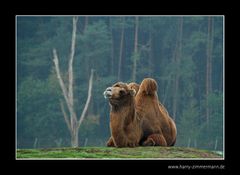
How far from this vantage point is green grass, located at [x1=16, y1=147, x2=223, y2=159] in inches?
323

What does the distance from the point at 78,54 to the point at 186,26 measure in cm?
432

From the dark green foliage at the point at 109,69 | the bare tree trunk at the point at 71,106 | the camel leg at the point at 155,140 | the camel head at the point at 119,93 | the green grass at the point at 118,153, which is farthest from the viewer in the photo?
the dark green foliage at the point at 109,69

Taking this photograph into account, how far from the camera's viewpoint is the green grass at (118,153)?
820cm

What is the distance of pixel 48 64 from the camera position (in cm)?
2319

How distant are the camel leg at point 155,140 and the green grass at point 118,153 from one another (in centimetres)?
20

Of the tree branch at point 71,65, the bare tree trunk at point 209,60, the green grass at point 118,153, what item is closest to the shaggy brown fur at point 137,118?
the green grass at point 118,153

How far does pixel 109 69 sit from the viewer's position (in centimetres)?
2323

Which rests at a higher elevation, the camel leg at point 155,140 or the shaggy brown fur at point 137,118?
the shaggy brown fur at point 137,118

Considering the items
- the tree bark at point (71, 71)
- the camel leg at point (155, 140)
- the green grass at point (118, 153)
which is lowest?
the green grass at point (118, 153)

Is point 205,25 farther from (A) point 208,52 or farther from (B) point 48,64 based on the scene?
(B) point 48,64

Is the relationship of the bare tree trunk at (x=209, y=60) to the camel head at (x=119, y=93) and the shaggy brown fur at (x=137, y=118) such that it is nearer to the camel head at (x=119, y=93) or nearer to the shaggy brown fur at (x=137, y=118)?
the shaggy brown fur at (x=137, y=118)

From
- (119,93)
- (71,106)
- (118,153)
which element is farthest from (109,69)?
(118,153)

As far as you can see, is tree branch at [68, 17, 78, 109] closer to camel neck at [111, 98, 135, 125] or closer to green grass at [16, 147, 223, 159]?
green grass at [16, 147, 223, 159]

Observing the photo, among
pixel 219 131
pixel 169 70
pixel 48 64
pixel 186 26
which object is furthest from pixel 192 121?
pixel 48 64
